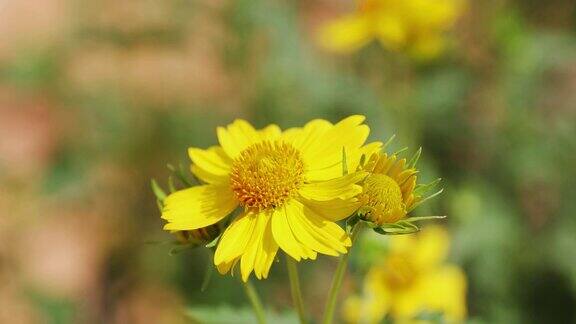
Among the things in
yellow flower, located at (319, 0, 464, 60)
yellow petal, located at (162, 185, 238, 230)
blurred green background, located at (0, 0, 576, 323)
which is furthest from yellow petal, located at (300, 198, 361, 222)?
yellow flower, located at (319, 0, 464, 60)

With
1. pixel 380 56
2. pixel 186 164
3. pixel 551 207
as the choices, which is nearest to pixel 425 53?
pixel 380 56

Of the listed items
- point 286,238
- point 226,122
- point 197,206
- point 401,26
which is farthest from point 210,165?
point 226,122

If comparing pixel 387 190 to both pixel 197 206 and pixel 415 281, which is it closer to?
pixel 197 206

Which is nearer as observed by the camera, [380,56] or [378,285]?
[378,285]

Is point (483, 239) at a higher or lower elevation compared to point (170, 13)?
lower

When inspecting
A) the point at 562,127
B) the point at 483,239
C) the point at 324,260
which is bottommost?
the point at 324,260

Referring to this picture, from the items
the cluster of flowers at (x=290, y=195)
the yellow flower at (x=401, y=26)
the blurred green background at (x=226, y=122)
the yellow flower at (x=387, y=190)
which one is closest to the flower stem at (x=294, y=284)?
the cluster of flowers at (x=290, y=195)

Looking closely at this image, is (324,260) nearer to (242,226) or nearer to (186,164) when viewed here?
(186,164)
